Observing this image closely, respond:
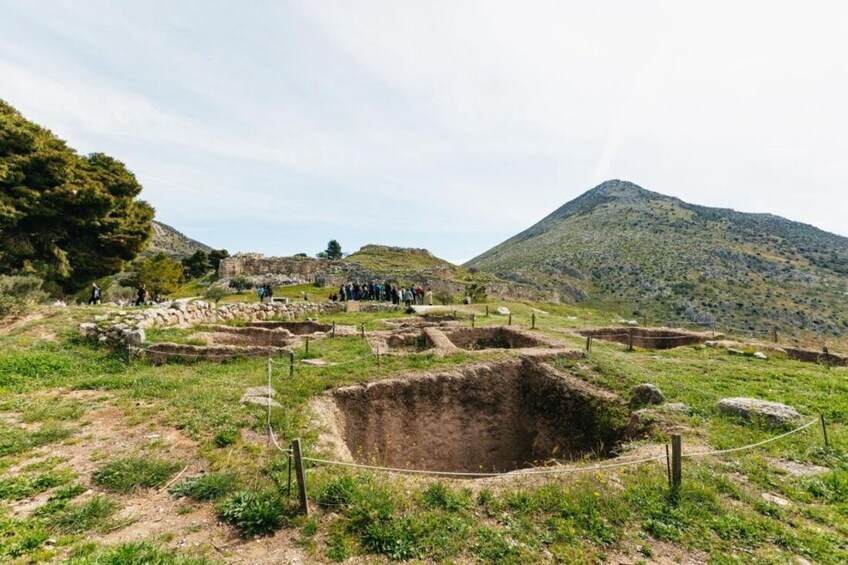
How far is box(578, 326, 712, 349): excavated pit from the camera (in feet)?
65.5

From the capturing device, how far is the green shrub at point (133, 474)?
5.96m

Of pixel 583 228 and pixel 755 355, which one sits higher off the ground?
pixel 583 228

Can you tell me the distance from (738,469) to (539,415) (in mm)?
5745

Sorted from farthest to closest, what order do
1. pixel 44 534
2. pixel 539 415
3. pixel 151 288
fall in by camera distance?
pixel 151 288, pixel 539 415, pixel 44 534

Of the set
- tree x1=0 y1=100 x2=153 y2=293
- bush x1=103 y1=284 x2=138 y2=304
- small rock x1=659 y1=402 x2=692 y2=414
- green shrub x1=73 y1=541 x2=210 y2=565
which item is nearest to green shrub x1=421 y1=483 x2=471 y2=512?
green shrub x1=73 y1=541 x2=210 y2=565

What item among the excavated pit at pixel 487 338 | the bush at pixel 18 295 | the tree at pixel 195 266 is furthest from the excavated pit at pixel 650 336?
the tree at pixel 195 266

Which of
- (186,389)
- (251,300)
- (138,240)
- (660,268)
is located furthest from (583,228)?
(186,389)

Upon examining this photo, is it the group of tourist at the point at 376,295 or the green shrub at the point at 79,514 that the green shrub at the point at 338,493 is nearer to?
the green shrub at the point at 79,514

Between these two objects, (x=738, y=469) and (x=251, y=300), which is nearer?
(x=738, y=469)

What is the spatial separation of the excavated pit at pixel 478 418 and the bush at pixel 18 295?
45.9 feet

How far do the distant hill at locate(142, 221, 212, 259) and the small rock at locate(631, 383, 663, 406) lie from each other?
94.0 m

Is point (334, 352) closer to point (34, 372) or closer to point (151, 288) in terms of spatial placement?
point (34, 372)

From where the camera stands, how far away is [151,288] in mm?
38938

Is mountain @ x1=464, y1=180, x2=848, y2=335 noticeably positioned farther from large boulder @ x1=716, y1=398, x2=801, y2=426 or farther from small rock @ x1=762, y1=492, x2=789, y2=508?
small rock @ x1=762, y1=492, x2=789, y2=508
